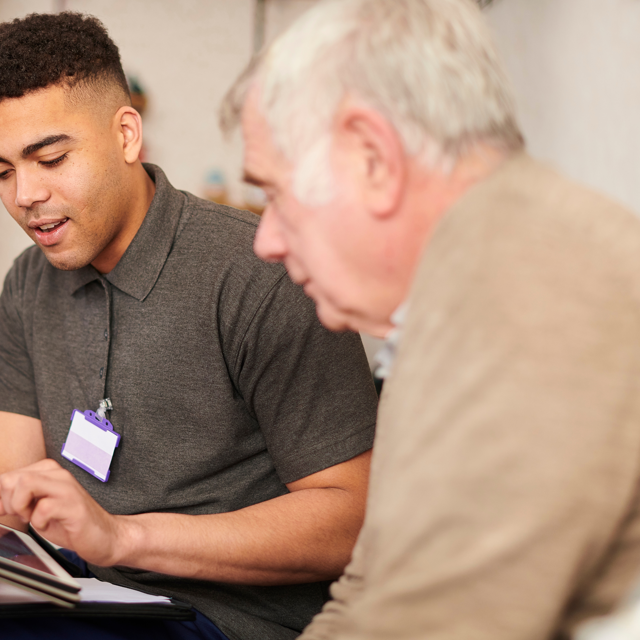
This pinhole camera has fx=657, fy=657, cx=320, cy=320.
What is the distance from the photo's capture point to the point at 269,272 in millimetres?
1066

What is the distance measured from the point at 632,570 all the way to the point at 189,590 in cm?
80

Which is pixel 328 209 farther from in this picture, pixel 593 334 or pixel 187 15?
pixel 187 15

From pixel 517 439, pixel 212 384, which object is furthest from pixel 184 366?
pixel 517 439

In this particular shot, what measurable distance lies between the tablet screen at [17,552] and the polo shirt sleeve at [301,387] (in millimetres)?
366

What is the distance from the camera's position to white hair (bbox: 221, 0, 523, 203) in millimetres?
496

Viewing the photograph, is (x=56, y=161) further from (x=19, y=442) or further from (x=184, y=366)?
(x=19, y=442)

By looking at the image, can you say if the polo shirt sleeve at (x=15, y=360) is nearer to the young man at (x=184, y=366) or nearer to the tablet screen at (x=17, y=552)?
the young man at (x=184, y=366)

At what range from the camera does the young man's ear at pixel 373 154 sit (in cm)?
49

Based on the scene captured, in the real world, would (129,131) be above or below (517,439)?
above

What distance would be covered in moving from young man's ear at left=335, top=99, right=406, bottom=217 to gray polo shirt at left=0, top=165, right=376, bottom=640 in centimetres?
54

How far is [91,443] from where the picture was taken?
1126mm

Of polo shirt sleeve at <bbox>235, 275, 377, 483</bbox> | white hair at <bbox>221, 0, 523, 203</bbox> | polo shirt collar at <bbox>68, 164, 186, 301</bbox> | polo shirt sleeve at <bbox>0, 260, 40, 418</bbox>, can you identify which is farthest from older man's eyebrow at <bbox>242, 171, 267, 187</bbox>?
polo shirt sleeve at <bbox>0, 260, 40, 418</bbox>

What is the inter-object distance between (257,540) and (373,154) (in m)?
0.66

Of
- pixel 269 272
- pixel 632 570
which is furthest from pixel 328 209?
pixel 269 272
